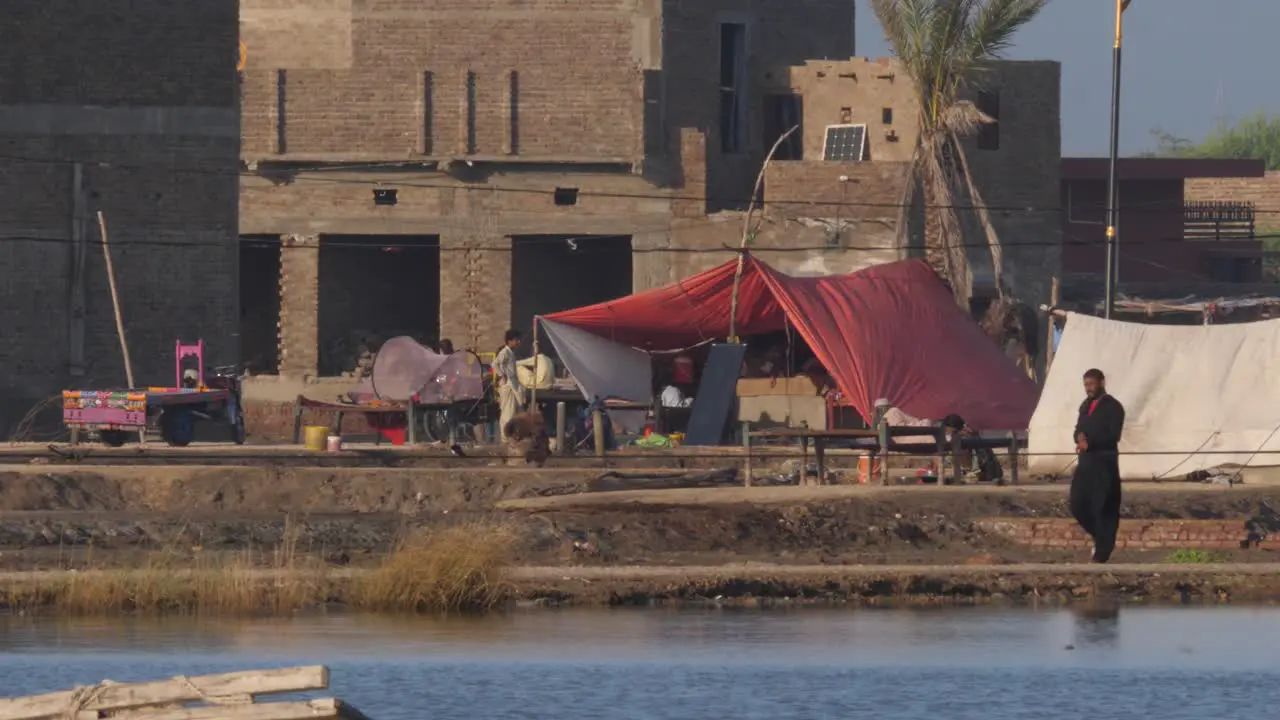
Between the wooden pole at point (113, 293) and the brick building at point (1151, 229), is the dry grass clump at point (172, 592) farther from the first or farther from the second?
the brick building at point (1151, 229)

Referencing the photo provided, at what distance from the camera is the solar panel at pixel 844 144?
156 ft

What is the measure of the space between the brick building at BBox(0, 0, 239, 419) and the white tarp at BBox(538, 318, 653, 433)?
6747 mm

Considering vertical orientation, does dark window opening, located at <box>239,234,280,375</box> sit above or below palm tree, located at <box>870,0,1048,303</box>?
below

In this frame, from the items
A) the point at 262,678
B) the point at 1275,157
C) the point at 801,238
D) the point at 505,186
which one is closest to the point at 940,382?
the point at 801,238

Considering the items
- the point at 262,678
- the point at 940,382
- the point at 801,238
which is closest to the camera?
the point at 262,678

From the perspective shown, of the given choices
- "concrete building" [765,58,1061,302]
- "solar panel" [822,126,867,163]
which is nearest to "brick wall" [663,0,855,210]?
"concrete building" [765,58,1061,302]

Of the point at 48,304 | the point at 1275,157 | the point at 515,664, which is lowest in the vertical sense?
the point at 515,664

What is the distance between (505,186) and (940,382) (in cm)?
1765

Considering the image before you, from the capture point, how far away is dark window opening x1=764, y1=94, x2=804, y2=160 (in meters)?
49.7

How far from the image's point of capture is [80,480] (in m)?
26.2

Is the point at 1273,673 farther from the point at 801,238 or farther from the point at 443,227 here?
the point at 443,227

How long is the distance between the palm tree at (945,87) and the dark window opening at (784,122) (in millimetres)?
3294

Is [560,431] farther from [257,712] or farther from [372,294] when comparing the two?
[372,294]

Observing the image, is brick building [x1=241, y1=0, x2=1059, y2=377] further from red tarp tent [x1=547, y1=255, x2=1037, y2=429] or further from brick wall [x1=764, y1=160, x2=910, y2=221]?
red tarp tent [x1=547, y1=255, x2=1037, y2=429]
